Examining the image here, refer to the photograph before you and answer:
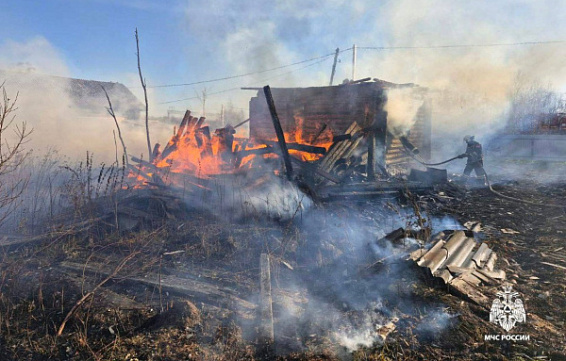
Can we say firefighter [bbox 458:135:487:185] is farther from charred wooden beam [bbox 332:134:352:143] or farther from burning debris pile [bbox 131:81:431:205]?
charred wooden beam [bbox 332:134:352:143]

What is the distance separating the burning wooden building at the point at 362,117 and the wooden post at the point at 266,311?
6.94 m

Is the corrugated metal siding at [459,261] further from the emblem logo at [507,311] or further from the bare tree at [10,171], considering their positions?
the bare tree at [10,171]

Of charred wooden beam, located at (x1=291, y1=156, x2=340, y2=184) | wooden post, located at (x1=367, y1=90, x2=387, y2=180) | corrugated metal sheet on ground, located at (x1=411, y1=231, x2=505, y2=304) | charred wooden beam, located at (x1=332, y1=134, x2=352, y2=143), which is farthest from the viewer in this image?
wooden post, located at (x1=367, y1=90, x2=387, y2=180)

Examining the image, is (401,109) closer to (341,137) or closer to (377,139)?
(377,139)

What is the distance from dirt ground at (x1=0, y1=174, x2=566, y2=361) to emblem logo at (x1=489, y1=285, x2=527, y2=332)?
0.08 metres

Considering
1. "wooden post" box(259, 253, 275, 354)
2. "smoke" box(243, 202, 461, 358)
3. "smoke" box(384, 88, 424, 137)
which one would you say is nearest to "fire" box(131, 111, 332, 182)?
"smoke" box(243, 202, 461, 358)

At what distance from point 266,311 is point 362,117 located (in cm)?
1088

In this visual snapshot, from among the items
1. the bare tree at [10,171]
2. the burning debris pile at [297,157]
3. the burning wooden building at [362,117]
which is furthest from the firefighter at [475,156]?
the bare tree at [10,171]

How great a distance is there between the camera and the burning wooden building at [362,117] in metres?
11.7

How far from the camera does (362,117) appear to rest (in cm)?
1287

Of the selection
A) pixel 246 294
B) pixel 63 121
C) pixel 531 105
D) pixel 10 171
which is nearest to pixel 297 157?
pixel 246 294

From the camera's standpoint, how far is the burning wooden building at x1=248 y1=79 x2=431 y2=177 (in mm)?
11719

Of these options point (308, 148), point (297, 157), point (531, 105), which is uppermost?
point (531, 105)

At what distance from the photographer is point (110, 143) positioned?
23.0 meters
